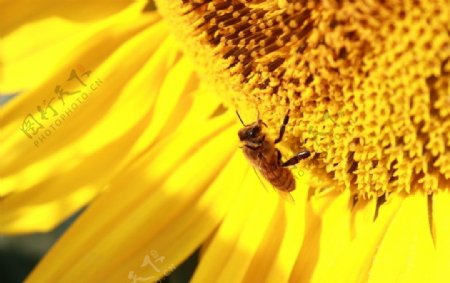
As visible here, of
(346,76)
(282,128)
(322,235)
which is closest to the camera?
(346,76)

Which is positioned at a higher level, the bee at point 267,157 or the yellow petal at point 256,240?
the bee at point 267,157

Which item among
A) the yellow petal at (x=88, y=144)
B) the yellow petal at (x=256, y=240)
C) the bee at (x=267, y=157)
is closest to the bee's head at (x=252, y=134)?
the bee at (x=267, y=157)

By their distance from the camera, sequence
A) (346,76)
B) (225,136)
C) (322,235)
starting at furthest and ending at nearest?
1. (225,136)
2. (322,235)
3. (346,76)

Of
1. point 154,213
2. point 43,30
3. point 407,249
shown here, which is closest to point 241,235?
point 154,213

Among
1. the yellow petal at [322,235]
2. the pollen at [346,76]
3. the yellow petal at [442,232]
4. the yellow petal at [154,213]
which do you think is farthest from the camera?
the yellow petal at [154,213]

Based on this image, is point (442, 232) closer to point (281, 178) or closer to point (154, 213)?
point (281, 178)

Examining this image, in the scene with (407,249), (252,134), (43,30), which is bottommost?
(407,249)

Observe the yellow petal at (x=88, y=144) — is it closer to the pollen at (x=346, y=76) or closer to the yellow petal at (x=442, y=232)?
the pollen at (x=346, y=76)
